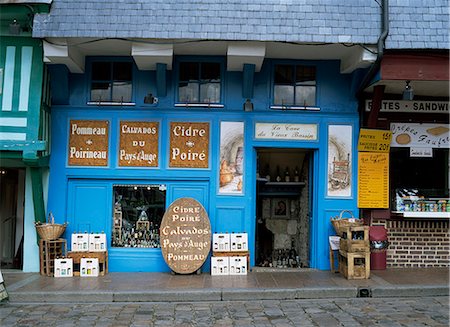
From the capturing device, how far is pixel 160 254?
925 centimetres

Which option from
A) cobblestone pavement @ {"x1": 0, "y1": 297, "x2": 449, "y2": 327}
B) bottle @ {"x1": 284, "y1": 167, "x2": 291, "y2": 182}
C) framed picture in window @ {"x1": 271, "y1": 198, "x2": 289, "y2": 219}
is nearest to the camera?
cobblestone pavement @ {"x1": 0, "y1": 297, "x2": 449, "y2": 327}

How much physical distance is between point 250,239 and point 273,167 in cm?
226

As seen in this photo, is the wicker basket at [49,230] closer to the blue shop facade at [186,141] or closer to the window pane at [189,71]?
the blue shop facade at [186,141]

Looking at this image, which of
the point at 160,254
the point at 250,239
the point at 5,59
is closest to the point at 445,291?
the point at 250,239

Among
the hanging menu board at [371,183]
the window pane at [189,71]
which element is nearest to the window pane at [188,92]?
the window pane at [189,71]

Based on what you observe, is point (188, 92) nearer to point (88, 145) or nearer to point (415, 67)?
point (88, 145)

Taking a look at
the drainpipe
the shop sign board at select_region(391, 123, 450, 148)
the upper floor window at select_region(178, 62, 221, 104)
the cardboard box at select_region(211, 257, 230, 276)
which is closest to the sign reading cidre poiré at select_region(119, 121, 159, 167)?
the upper floor window at select_region(178, 62, 221, 104)

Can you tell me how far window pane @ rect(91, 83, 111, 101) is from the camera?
9.48 m

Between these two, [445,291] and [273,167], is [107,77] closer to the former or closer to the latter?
[273,167]

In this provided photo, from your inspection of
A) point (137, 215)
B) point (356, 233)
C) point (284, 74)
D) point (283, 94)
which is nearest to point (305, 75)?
point (284, 74)

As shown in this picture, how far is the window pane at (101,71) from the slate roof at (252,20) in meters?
1.28

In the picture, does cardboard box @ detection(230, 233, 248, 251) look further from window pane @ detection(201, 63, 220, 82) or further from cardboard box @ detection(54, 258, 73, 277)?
window pane @ detection(201, 63, 220, 82)

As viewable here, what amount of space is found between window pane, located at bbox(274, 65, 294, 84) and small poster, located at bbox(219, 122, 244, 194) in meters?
1.14

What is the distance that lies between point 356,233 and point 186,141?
350cm
